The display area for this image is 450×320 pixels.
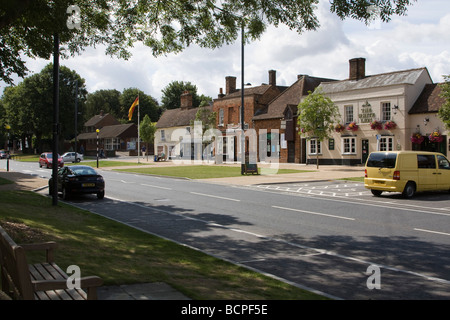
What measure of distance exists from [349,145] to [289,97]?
36.7ft

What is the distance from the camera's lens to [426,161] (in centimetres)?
1795

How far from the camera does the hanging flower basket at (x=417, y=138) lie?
109ft

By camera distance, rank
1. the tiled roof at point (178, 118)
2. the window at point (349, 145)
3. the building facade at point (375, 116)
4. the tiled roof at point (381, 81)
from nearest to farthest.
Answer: the building facade at point (375, 116) < the tiled roof at point (381, 81) < the window at point (349, 145) < the tiled roof at point (178, 118)

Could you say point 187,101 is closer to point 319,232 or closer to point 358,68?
point 358,68

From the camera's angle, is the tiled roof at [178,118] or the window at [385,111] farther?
the tiled roof at [178,118]

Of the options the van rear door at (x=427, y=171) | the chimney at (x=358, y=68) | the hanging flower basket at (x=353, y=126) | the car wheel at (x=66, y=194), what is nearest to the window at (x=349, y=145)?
the hanging flower basket at (x=353, y=126)

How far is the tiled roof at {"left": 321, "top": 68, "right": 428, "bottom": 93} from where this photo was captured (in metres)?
35.5

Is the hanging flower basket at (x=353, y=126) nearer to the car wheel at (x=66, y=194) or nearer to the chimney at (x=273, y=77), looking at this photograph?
the chimney at (x=273, y=77)

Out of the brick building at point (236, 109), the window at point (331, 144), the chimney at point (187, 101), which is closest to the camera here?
the window at point (331, 144)

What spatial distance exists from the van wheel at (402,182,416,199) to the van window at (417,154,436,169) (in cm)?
86

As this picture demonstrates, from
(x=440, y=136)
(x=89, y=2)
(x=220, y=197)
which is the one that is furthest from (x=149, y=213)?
(x=440, y=136)

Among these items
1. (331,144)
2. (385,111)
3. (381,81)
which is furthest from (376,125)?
(331,144)

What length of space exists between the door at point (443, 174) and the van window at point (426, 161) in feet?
1.32
